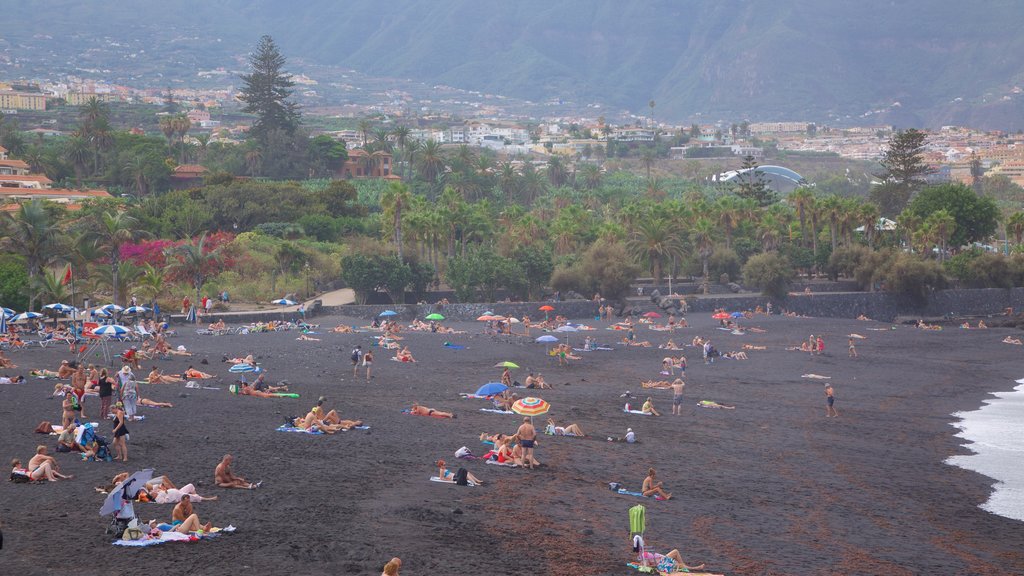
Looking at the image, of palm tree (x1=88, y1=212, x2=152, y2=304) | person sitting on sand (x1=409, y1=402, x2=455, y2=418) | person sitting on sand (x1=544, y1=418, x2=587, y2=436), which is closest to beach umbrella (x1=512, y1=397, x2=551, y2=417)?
person sitting on sand (x1=544, y1=418, x2=587, y2=436)

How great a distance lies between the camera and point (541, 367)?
35.9 meters

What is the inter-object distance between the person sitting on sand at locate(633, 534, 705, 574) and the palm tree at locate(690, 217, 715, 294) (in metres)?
43.9

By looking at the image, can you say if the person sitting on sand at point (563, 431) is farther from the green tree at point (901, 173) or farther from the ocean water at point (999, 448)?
the green tree at point (901, 173)

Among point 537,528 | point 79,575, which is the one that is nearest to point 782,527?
point 537,528

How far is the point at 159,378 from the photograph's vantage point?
27.4 m

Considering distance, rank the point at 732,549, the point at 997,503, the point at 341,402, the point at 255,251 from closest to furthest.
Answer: the point at 732,549
the point at 997,503
the point at 341,402
the point at 255,251

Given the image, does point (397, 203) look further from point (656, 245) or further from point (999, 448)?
point (999, 448)

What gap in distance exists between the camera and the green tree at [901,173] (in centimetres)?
8112

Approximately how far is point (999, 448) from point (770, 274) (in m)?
29.6

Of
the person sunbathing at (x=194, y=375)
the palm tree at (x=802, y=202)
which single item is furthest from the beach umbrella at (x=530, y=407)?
the palm tree at (x=802, y=202)

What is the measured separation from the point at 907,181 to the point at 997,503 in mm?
66853

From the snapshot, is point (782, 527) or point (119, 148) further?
point (119, 148)

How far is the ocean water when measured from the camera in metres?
20.6

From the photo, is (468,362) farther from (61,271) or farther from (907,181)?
(907,181)
